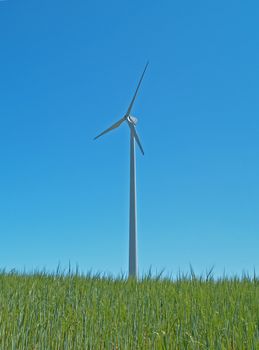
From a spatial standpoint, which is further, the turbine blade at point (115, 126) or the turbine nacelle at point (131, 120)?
the turbine blade at point (115, 126)

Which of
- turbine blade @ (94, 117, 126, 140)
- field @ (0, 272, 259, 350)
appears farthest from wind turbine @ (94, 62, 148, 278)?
field @ (0, 272, 259, 350)

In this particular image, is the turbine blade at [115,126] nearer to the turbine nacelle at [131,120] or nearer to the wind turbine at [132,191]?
the wind turbine at [132,191]

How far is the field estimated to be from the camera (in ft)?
15.8

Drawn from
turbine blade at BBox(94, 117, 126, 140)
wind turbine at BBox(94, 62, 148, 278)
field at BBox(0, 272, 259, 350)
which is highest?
turbine blade at BBox(94, 117, 126, 140)

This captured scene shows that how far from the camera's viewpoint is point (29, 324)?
17.0ft

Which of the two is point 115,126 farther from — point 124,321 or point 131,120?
point 124,321

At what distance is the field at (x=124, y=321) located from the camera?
4824mm

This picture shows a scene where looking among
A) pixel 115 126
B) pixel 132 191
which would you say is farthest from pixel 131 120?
pixel 132 191

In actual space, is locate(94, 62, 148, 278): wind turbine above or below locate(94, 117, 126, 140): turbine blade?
below

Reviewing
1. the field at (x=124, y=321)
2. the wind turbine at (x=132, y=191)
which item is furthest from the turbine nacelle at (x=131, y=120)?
the field at (x=124, y=321)

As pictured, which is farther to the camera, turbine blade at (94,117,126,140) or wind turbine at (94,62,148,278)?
turbine blade at (94,117,126,140)

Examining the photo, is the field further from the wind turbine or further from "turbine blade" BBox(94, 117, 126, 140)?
"turbine blade" BBox(94, 117, 126, 140)

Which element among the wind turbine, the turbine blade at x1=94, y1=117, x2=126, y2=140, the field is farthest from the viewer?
the turbine blade at x1=94, y1=117, x2=126, y2=140

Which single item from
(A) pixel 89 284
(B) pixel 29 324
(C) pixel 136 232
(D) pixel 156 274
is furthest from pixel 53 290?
(C) pixel 136 232
